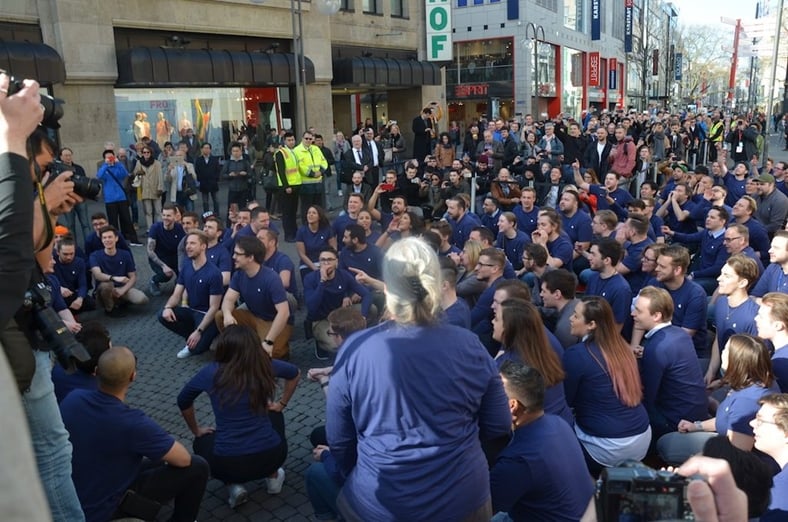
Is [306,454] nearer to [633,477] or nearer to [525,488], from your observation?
[525,488]

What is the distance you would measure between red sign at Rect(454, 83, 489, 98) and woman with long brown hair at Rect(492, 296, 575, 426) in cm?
3811

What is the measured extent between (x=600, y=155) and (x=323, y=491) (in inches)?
496

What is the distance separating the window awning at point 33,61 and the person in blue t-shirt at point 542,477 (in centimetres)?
1520

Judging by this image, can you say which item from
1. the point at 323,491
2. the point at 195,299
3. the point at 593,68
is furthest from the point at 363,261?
the point at 593,68

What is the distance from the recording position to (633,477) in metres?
1.62

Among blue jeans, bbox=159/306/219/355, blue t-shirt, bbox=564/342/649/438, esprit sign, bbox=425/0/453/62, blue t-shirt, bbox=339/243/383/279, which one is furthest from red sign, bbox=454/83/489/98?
blue t-shirt, bbox=564/342/649/438

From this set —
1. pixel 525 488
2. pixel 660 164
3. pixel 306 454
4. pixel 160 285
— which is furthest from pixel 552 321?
pixel 660 164

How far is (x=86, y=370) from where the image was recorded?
4.25 metres

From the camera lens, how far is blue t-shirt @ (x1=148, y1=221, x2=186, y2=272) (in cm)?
930

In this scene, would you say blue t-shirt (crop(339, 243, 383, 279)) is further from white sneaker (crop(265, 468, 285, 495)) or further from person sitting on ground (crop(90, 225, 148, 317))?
white sneaker (crop(265, 468, 285, 495))

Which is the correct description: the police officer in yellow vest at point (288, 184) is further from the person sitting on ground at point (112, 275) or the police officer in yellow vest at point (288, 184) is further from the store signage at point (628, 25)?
the store signage at point (628, 25)

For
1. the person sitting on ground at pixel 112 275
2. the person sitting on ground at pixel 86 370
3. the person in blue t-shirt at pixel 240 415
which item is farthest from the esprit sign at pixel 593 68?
the person sitting on ground at pixel 86 370

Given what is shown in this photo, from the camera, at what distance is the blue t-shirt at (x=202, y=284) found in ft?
23.4

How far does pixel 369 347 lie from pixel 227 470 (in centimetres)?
230
